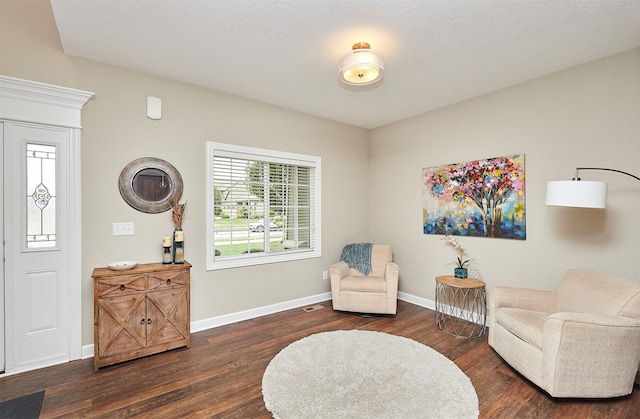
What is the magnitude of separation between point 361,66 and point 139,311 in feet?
9.38

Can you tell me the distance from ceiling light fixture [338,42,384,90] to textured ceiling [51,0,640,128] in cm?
12

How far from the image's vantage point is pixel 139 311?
262 centimetres

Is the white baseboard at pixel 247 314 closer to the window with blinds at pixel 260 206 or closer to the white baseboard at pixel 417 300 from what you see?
the window with blinds at pixel 260 206

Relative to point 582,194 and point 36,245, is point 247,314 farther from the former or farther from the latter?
point 582,194

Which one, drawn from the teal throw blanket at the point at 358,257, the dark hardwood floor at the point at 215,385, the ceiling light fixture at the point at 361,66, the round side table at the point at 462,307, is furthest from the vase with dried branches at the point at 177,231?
the round side table at the point at 462,307

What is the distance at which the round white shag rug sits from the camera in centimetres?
196

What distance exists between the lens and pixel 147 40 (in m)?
2.42

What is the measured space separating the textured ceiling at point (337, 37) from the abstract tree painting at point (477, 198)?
0.95 metres

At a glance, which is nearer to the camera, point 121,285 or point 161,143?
point 121,285

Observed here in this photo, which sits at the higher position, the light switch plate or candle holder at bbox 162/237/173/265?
the light switch plate

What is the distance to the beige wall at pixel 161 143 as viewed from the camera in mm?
2551

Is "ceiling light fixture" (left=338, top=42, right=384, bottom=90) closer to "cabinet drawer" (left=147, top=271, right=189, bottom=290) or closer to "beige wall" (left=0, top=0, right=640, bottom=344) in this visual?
"beige wall" (left=0, top=0, right=640, bottom=344)

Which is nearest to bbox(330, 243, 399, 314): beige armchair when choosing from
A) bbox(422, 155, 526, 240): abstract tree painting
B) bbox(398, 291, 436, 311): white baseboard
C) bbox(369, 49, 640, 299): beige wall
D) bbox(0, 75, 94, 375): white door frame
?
bbox(398, 291, 436, 311): white baseboard

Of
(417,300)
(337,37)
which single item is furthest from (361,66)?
(417,300)
